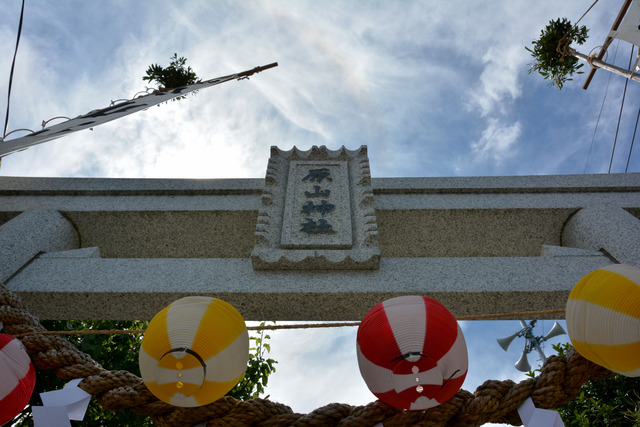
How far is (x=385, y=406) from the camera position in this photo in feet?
6.02

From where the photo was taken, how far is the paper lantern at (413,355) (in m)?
1.65

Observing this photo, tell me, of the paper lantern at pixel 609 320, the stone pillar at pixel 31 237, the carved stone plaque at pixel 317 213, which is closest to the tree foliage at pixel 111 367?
the stone pillar at pixel 31 237

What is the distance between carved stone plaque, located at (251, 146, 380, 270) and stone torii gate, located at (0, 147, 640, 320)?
2 cm

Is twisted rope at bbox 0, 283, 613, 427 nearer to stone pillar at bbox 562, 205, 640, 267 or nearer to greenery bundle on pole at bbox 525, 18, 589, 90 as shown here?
stone pillar at bbox 562, 205, 640, 267

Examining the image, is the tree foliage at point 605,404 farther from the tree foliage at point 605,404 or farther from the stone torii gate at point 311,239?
the stone torii gate at point 311,239

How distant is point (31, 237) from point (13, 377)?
8.28 feet

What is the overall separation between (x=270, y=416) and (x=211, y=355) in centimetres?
41

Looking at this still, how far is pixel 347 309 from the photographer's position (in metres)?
3.45

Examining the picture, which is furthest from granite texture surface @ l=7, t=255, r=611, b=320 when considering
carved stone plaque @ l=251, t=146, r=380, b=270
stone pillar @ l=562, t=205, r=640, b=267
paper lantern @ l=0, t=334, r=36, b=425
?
paper lantern @ l=0, t=334, r=36, b=425

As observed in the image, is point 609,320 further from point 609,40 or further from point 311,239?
point 609,40

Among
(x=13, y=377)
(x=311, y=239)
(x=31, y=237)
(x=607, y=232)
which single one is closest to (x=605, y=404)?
(x=607, y=232)

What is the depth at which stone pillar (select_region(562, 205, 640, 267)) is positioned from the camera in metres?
3.69

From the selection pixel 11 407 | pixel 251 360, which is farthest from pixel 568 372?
pixel 251 360

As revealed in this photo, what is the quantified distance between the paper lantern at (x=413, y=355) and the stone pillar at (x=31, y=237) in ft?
11.2
